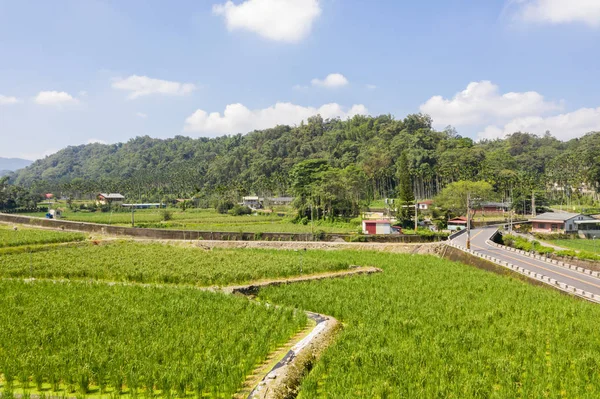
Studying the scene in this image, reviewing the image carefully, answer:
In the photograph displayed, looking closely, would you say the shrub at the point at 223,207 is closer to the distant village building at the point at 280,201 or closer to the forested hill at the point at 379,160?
the forested hill at the point at 379,160

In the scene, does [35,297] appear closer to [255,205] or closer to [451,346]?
[451,346]

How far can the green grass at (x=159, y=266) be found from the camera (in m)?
25.3

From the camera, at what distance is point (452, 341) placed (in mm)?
13695

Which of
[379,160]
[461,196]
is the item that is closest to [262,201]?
[379,160]

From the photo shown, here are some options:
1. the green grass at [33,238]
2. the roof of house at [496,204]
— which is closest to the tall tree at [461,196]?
the roof of house at [496,204]

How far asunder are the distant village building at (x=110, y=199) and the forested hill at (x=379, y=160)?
8562mm

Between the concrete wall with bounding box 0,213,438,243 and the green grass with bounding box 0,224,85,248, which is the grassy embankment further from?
the green grass with bounding box 0,224,85,248

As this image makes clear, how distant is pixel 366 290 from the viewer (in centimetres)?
2222

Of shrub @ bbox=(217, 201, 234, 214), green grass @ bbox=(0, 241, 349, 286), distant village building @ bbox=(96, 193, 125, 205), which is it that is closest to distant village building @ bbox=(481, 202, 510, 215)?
shrub @ bbox=(217, 201, 234, 214)

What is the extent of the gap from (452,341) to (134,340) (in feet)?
32.3

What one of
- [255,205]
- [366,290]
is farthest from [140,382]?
[255,205]

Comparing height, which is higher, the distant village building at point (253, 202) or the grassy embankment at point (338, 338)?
the distant village building at point (253, 202)

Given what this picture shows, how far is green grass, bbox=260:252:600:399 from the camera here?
10578 millimetres

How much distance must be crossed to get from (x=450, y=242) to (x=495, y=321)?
2490 centimetres
